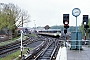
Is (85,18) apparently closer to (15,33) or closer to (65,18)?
(65,18)

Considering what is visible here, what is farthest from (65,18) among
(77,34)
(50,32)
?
(50,32)

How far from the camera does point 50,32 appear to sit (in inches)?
3120

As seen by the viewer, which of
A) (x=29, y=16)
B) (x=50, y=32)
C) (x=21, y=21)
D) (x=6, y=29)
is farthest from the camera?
(x=29, y=16)

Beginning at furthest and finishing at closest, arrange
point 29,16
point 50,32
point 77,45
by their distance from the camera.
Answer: point 29,16, point 50,32, point 77,45

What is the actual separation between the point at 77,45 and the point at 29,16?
76.7 m

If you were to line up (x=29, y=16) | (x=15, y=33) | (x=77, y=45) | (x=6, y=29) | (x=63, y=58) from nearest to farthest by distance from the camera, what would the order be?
1. (x=63, y=58)
2. (x=77, y=45)
3. (x=6, y=29)
4. (x=15, y=33)
5. (x=29, y=16)

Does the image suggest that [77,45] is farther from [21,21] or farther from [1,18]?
[21,21]

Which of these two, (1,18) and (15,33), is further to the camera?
(15,33)

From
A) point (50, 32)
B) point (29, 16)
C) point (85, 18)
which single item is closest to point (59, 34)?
point (50, 32)

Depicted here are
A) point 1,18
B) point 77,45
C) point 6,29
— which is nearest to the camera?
point 77,45

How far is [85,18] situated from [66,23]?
4.42 meters

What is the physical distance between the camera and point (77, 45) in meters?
18.3

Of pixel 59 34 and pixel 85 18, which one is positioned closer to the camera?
pixel 85 18

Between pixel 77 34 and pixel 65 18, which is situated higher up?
pixel 65 18
